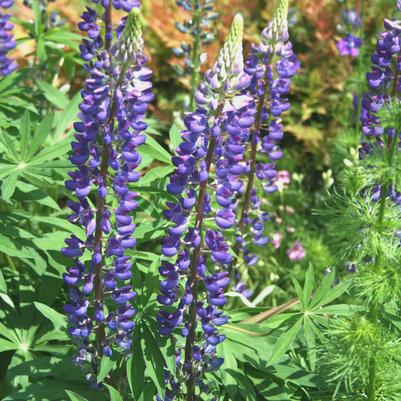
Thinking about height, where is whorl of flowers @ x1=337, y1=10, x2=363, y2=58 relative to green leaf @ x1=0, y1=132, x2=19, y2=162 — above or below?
above

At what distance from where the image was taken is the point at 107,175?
2.85 meters

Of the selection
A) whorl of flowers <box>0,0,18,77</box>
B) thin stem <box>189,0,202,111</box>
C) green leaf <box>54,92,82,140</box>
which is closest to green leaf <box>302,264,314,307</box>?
green leaf <box>54,92,82,140</box>

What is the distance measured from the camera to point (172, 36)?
716cm

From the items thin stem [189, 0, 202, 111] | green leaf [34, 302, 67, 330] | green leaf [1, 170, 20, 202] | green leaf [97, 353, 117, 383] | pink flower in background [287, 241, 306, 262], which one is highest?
thin stem [189, 0, 202, 111]

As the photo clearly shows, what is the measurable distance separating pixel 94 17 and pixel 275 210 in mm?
2959

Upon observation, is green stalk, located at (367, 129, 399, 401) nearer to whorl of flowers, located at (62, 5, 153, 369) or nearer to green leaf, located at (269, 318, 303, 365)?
green leaf, located at (269, 318, 303, 365)

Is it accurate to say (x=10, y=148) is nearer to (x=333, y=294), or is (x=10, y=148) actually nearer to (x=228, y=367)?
(x=228, y=367)

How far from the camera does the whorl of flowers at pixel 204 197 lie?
2754mm

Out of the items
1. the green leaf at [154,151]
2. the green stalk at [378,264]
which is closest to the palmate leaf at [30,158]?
the green leaf at [154,151]

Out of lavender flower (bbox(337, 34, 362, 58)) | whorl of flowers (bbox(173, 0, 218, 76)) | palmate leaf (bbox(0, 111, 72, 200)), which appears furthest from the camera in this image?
lavender flower (bbox(337, 34, 362, 58))

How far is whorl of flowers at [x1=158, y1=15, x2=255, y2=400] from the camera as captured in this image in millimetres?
2754

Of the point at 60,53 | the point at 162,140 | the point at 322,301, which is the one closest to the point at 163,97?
the point at 162,140

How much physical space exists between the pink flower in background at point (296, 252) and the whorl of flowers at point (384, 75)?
1753mm

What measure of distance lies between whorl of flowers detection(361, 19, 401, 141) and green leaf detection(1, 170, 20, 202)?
160 cm
